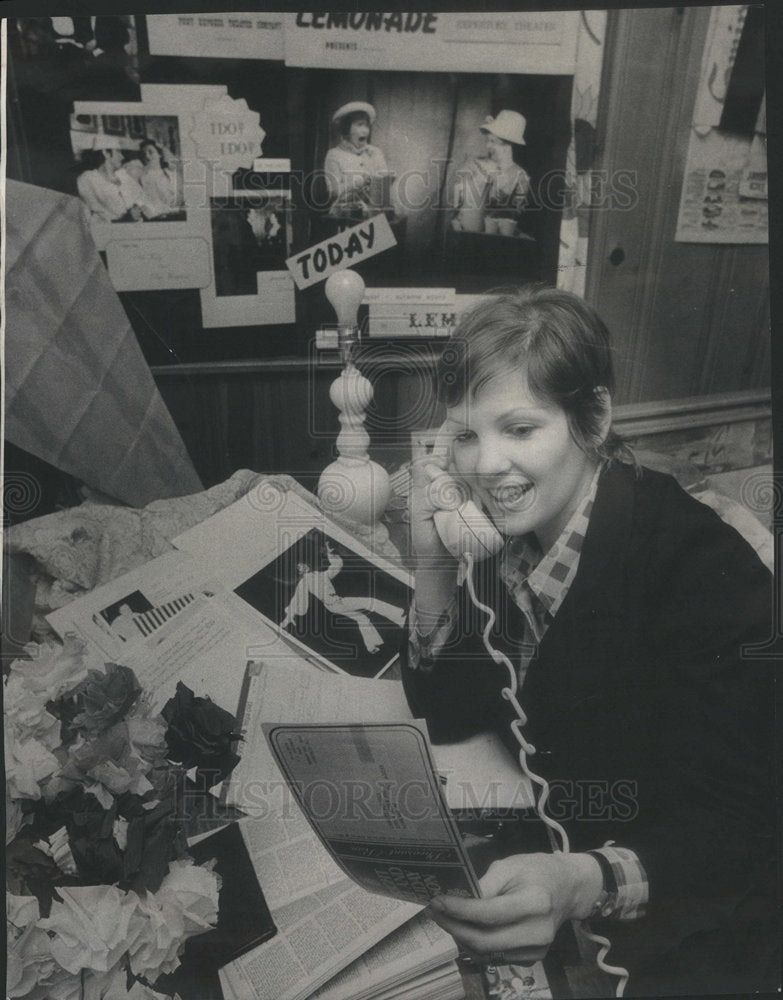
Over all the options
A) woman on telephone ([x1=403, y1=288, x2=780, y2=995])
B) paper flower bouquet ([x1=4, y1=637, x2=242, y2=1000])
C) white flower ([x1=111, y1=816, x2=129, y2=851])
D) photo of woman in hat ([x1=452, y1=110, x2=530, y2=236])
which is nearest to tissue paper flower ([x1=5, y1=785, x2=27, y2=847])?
paper flower bouquet ([x1=4, y1=637, x2=242, y2=1000])

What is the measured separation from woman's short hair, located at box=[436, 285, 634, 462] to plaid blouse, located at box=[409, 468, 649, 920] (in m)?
0.12

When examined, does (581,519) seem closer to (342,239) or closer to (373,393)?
(373,393)

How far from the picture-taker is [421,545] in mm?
879

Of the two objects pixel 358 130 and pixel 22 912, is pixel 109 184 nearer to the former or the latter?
pixel 358 130

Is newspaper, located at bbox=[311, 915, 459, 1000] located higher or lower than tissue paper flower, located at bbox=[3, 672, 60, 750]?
lower

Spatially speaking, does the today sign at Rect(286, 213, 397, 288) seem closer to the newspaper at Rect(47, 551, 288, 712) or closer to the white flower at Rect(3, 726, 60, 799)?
the newspaper at Rect(47, 551, 288, 712)

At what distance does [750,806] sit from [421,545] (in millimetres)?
464

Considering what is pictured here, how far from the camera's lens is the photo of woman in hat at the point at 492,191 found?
0.85 m

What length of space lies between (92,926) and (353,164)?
84cm

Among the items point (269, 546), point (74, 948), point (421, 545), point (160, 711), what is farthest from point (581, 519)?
point (74, 948)

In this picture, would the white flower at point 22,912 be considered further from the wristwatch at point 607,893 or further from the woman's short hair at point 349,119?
the woman's short hair at point 349,119

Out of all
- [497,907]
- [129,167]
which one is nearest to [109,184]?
[129,167]

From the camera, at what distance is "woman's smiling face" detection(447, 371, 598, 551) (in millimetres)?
850

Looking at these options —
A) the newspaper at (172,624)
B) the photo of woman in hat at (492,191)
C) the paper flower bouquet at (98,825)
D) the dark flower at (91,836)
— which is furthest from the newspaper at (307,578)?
the photo of woman in hat at (492,191)
